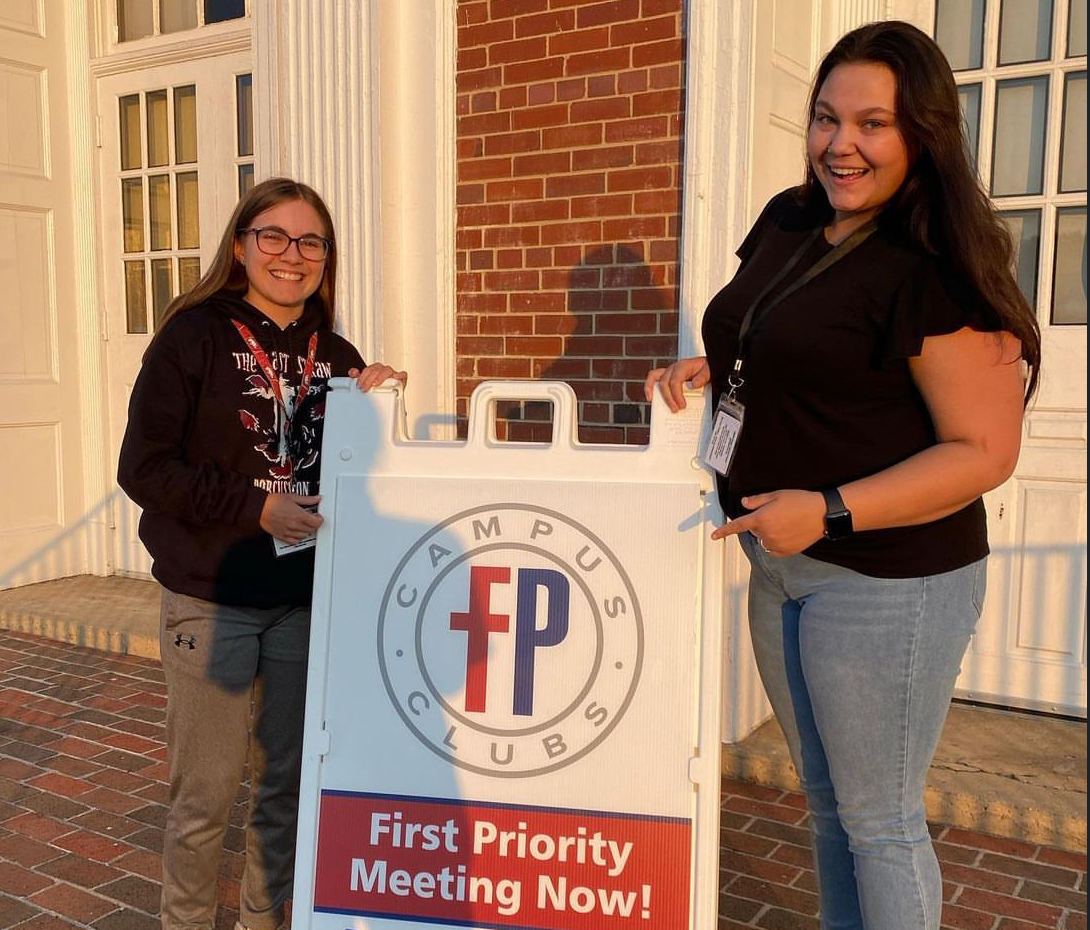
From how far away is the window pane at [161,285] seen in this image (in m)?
5.77

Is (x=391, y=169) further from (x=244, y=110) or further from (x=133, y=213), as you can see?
(x=133, y=213)

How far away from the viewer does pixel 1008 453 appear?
170 centimetres

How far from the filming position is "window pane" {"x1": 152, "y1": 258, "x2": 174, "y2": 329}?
18.9ft

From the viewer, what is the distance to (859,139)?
174 cm

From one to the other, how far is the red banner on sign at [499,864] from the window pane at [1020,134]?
2.95m

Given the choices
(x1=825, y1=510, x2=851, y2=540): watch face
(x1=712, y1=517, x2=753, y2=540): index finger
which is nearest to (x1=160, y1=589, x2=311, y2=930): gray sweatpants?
(x1=712, y1=517, x2=753, y2=540): index finger

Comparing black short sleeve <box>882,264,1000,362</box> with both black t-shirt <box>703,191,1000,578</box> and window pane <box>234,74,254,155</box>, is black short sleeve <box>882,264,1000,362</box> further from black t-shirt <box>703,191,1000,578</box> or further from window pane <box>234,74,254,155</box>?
window pane <box>234,74,254,155</box>

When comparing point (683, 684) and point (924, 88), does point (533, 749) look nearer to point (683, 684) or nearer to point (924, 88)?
point (683, 684)

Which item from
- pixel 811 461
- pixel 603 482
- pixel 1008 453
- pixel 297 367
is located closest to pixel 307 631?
pixel 297 367

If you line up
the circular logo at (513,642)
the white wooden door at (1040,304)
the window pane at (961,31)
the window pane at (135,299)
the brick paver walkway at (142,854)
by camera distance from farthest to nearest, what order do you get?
the window pane at (135,299) → the window pane at (961,31) → the white wooden door at (1040,304) → the brick paver walkway at (142,854) → the circular logo at (513,642)

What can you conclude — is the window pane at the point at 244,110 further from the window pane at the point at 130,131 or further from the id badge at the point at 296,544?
the id badge at the point at 296,544

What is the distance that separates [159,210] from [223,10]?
1.11 metres

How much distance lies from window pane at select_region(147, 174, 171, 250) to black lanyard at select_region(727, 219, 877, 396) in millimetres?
4644

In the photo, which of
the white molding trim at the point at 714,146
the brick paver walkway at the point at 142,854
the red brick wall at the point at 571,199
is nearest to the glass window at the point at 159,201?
the red brick wall at the point at 571,199
